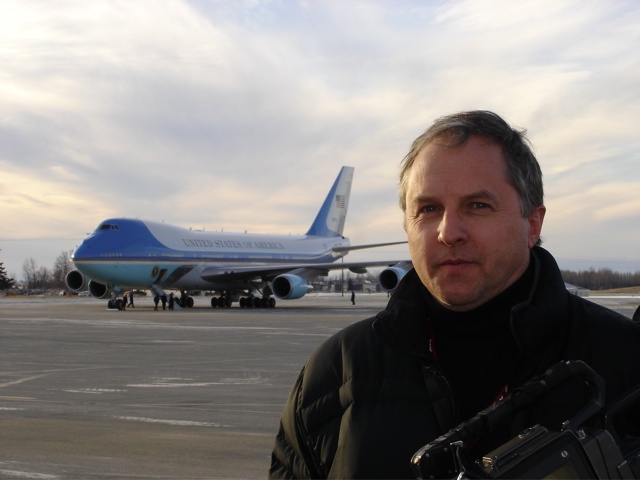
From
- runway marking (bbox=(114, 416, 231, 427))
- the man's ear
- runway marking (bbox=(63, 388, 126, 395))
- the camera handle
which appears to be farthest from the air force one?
the camera handle

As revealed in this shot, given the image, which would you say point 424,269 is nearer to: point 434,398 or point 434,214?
point 434,214

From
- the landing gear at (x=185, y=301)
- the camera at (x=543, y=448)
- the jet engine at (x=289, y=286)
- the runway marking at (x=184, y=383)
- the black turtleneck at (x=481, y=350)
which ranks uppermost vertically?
the jet engine at (x=289, y=286)

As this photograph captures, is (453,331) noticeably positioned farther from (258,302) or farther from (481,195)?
(258,302)

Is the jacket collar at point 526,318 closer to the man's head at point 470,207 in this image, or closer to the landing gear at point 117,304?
the man's head at point 470,207

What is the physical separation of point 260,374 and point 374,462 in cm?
933

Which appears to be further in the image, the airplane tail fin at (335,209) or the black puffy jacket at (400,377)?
the airplane tail fin at (335,209)

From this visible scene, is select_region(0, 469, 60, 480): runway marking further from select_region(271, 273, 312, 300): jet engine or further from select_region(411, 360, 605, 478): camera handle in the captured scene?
select_region(271, 273, 312, 300): jet engine

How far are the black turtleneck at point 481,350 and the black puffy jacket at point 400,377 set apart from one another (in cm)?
7

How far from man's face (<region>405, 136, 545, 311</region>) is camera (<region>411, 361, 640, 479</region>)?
0.48m

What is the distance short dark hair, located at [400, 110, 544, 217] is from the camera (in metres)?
2.17

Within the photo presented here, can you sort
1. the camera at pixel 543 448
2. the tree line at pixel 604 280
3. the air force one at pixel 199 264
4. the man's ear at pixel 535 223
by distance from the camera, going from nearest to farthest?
the camera at pixel 543 448 → the man's ear at pixel 535 223 → the air force one at pixel 199 264 → the tree line at pixel 604 280

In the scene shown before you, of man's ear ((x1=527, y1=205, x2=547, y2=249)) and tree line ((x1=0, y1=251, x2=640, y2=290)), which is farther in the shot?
tree line ((x1=0, y1=251, x2=640, y2=290))

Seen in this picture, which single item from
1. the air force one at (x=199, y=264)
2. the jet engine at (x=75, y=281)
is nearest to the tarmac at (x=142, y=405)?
the air force one at (x=199, y=264)

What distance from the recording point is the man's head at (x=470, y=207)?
82.5 inches
